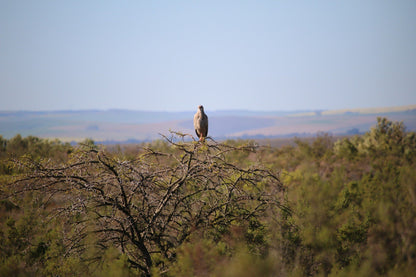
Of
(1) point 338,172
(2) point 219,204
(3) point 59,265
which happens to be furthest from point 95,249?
(1) point 338,172

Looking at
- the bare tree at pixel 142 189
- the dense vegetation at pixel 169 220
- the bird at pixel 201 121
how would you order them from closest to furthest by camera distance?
the dense vegetation at pixel 169 220
the bare tree at pixel 142 189
the bird at pixel 201 121

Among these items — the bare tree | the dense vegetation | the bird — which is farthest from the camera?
the bird

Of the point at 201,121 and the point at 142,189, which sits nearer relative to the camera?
the point at 142,189

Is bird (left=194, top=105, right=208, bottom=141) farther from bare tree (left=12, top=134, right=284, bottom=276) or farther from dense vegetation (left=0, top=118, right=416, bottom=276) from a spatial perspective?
bare tree (left=12, top=134, right=284, bottom=276)

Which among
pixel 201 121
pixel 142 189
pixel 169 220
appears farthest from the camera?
pixel 201 121

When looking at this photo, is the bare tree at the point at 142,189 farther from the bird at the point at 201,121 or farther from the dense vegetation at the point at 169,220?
the bird at the point at 201,121

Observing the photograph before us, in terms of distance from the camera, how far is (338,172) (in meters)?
29.2

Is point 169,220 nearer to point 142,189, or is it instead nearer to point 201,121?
point 142,189

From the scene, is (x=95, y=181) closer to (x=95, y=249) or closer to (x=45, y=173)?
(x=45, y=173)

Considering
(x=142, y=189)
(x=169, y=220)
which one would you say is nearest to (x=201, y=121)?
(x=169, y=220)

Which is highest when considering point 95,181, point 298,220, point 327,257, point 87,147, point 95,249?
point 87,147

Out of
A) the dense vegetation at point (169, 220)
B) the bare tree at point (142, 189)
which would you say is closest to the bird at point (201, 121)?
the dense vegetation at point (169, 220)

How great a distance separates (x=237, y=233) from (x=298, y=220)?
5.22m

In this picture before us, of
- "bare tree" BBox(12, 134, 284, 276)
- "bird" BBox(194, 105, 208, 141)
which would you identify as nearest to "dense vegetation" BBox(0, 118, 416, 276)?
"bare tree" BBox(12, 134, 284, 276)
